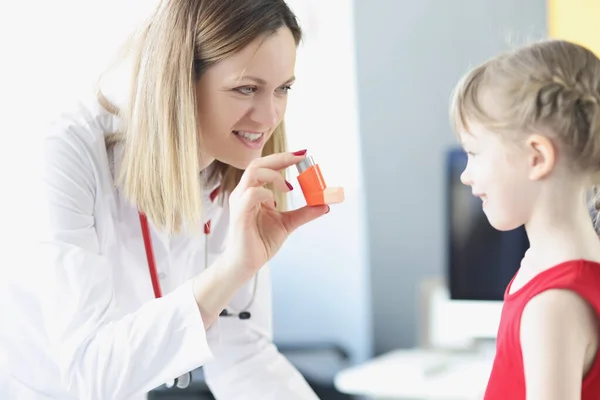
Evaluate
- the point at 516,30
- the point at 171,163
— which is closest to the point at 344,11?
the point at 516,30

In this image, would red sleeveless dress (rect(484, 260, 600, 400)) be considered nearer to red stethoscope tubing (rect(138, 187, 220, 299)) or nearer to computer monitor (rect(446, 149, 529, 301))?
red stethoscope tubing (rect(138, 187, 220, 299))

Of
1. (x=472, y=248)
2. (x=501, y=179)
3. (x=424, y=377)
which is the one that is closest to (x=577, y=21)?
(x=472, y=248)

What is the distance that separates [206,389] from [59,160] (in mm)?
1430

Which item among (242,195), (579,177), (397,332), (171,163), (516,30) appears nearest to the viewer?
(579,177)

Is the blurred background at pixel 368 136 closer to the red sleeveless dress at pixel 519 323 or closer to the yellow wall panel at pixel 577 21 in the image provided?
the yellow wall panel at pixel 577 21

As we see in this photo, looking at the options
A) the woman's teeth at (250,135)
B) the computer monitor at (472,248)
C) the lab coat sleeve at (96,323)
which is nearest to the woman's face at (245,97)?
the woman's teeth at (250,135)

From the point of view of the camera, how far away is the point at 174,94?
1.30 metres

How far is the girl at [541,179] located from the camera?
896mm

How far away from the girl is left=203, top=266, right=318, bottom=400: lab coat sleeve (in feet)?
1.65

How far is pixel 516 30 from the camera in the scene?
2646 millimetres

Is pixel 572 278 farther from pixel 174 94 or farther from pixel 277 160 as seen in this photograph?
pixel 174 94

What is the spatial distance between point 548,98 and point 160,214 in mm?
664

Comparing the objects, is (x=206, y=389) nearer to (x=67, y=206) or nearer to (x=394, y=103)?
(x=394, y=103)

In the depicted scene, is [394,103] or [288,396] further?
[394,103]
